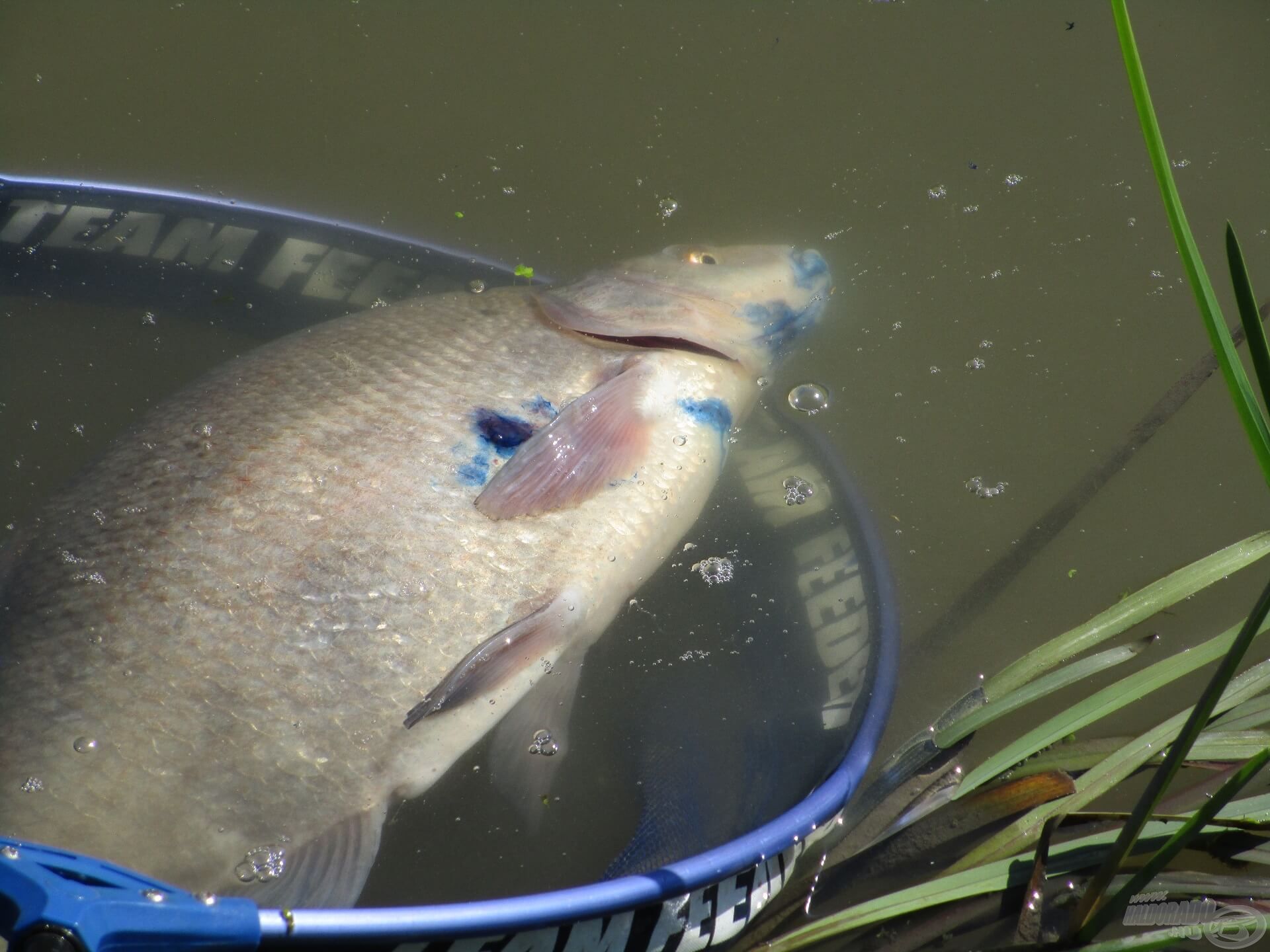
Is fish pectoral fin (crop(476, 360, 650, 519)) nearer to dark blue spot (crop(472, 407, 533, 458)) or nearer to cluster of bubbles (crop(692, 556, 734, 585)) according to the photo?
dark blue spot (crop(472, 407, 533, 458))

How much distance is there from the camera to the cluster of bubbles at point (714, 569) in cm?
179

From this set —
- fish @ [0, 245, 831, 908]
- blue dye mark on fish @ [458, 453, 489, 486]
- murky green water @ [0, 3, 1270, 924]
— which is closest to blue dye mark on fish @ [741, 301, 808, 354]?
murky green water @ [0, 3, 1270, 924]

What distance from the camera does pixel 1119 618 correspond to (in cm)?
152

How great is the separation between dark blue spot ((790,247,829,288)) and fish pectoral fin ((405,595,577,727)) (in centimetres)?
101

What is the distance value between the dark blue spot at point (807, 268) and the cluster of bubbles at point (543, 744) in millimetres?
1160

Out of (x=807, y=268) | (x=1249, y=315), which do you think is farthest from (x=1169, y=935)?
(x=807, y=268)

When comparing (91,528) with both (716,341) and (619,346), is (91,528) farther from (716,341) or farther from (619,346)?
(716,341)

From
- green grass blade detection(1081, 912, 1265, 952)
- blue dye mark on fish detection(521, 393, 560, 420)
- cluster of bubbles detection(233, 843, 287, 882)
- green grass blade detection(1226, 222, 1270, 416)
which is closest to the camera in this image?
green grass blade detection(1226, 222, 1270, 416)

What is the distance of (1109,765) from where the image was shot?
1426 mm

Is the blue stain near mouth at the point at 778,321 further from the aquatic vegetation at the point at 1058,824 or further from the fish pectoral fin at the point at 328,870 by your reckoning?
the fish pectoral fin at the point at 328,870

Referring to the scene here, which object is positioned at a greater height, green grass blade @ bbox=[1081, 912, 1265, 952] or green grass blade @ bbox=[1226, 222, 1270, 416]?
green grass blade @ bbox=[1226, 222, 1270, 416]

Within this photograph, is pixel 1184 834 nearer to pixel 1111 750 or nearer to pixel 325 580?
pixel 1111 750

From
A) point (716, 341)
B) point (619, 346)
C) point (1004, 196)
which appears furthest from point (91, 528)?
point (1004, 196)

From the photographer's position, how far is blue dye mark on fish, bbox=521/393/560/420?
163cm
